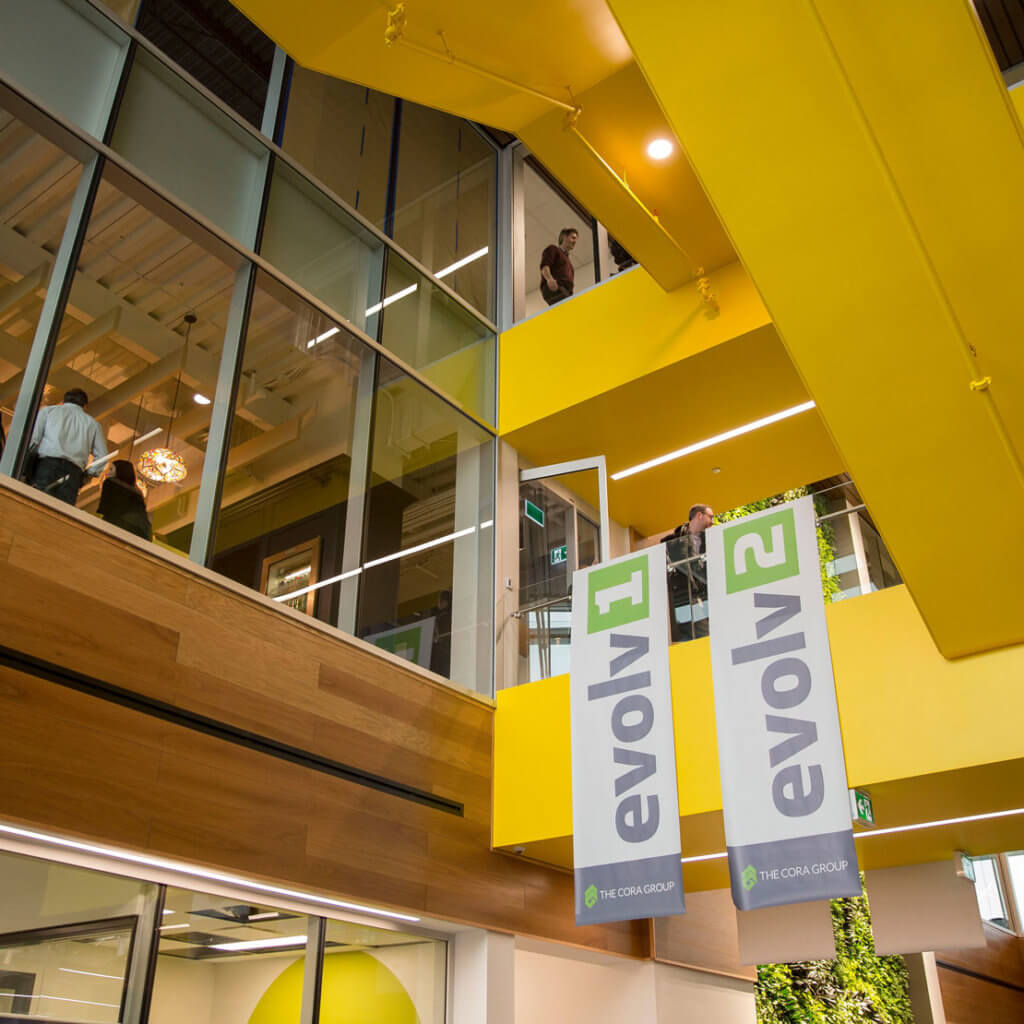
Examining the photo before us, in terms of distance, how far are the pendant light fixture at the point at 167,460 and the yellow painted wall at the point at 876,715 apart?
10.8ft

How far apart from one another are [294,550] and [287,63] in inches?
160

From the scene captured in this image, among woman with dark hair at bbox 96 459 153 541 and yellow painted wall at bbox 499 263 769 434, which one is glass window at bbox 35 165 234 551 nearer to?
woman with dark hair at bbox 96 459 153 541

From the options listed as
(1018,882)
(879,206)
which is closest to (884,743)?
(879,206)

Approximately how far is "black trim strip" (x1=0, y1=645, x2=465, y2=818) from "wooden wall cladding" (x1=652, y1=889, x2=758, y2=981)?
114 inches

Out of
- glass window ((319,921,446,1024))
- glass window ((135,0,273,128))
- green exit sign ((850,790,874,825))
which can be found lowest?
glass window ((319,921,446,1024))

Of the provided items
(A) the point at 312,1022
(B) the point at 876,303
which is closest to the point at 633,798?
(A) the point at 312,1022

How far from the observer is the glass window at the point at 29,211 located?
6379 millimetres

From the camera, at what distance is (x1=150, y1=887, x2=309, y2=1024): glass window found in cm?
555

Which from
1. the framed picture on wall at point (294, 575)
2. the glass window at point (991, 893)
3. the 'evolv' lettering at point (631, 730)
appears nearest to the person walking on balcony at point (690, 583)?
the 'evolv' lettering at point (631, 730)

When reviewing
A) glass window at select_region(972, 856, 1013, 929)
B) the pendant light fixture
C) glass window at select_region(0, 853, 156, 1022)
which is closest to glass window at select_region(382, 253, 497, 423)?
the pendant light fixture

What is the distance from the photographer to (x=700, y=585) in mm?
7465

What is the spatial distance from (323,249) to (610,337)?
250 centimetres

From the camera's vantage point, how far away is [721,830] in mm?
7059

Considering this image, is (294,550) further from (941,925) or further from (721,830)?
(941,925)
